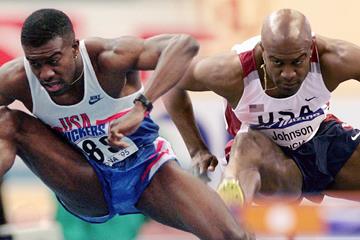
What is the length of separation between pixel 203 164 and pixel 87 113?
62cm

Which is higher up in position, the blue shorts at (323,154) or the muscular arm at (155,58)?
the muscular arm at (155,58)

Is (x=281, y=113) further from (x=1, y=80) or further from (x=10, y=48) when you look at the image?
(x=10, y=48)

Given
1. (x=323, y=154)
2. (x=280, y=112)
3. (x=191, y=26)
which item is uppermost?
(x=280, y=112)

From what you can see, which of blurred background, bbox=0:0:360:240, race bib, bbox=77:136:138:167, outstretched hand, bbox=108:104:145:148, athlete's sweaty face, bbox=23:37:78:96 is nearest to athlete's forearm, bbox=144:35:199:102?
outstretched hand, bbox=108:104:145:148

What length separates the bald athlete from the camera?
4.02 m

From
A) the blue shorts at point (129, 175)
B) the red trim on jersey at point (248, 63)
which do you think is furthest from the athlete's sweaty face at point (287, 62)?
the blue shorts at point (129, 175)

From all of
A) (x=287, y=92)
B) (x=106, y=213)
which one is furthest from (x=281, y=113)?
(x=106, y=213)

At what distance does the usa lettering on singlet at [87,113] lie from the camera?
13.1 ft

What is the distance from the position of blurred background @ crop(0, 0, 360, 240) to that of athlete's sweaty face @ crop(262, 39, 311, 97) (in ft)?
7.74

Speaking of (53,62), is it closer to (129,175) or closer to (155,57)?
(155,57)

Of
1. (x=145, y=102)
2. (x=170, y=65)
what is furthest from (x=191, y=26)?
(x=145, y=102)

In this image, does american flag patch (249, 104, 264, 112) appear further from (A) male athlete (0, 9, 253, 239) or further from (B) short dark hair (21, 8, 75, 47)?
(B) short dark hair (21, 8, 75, 47)

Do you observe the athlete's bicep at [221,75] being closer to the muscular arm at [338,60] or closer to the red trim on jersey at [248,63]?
the red trim on jersey at [248,63]

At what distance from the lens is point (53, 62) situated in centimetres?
376
